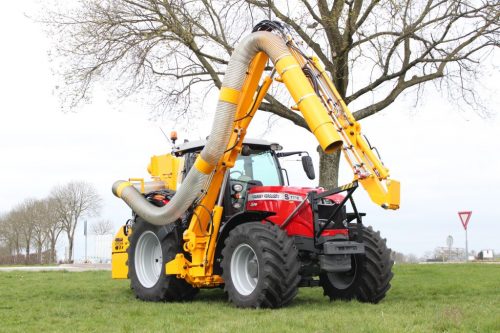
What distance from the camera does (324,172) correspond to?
18.8 meters

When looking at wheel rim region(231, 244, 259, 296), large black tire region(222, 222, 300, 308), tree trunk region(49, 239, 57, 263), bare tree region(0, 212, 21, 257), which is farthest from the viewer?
bare tree region(0, 212, 21, 257)

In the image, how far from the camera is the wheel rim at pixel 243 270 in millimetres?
10297

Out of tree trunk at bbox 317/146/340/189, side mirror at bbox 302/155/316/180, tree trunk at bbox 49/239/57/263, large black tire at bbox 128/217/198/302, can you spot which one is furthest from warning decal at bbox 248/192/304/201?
tree trunk at bbox 49/239/57/263

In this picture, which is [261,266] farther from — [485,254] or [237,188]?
[485,254]

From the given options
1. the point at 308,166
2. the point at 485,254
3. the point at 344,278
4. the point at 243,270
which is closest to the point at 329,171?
the point at 308,166

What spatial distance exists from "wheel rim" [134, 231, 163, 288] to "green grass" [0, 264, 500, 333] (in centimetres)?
54

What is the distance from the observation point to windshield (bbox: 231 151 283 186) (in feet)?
38.8

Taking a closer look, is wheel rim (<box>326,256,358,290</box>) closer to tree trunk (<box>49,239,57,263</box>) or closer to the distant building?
the distant building

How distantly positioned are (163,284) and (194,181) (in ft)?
6.38

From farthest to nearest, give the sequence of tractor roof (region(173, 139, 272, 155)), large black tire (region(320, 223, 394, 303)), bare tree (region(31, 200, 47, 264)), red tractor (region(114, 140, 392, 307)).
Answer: bare tree (region(31, 200, 47, 264)) < tractor roof (region(173, 139, 272, 155)) < large black tire (region(320, 223, 394, 303)) < red tractor (region(114, 140, 392, 307))

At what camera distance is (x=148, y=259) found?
12797mm

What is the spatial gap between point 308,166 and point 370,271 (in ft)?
7.21

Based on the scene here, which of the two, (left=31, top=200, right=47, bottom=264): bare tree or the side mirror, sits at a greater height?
the side mirror

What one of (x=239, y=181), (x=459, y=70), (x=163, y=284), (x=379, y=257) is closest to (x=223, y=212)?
(x=239, y=181)
